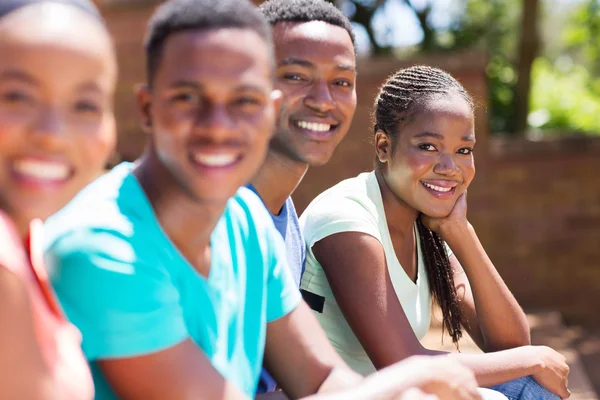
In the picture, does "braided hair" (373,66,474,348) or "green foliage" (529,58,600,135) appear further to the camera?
"green foliage" (529,58,600,135)

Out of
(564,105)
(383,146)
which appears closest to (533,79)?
(564,105)

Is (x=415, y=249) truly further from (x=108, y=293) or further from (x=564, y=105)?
(x=564, y=105)

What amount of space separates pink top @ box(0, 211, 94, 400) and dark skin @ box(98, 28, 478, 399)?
0.10 meters

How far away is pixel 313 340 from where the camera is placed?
1.97 metres

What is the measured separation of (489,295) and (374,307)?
65cm

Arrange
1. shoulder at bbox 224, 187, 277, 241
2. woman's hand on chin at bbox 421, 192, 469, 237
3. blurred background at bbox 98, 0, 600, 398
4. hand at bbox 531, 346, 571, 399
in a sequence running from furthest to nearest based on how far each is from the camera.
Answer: blurred background at bbox 98, 0, 600, 398
woman's hand on chin at bbox 421, 192, 469, 237
hand at bbox 531, 346, 571, 399
shoulder at bbox 224, 187, 277, 241

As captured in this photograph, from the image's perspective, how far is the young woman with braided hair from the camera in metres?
2.47

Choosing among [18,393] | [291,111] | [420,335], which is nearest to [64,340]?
[18,393]

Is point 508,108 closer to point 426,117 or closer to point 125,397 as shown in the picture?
point 426,117

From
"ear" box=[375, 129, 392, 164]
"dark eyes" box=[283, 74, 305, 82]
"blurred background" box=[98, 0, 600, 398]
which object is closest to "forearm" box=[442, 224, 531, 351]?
"ear" box=[375, 129, 392, 164]

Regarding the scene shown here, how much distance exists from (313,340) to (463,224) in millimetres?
1090

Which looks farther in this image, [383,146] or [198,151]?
[383,146]

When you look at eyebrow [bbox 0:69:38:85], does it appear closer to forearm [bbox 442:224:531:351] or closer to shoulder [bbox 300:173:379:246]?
shoulder [bbox 300:173:379:246]

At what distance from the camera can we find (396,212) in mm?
2812
